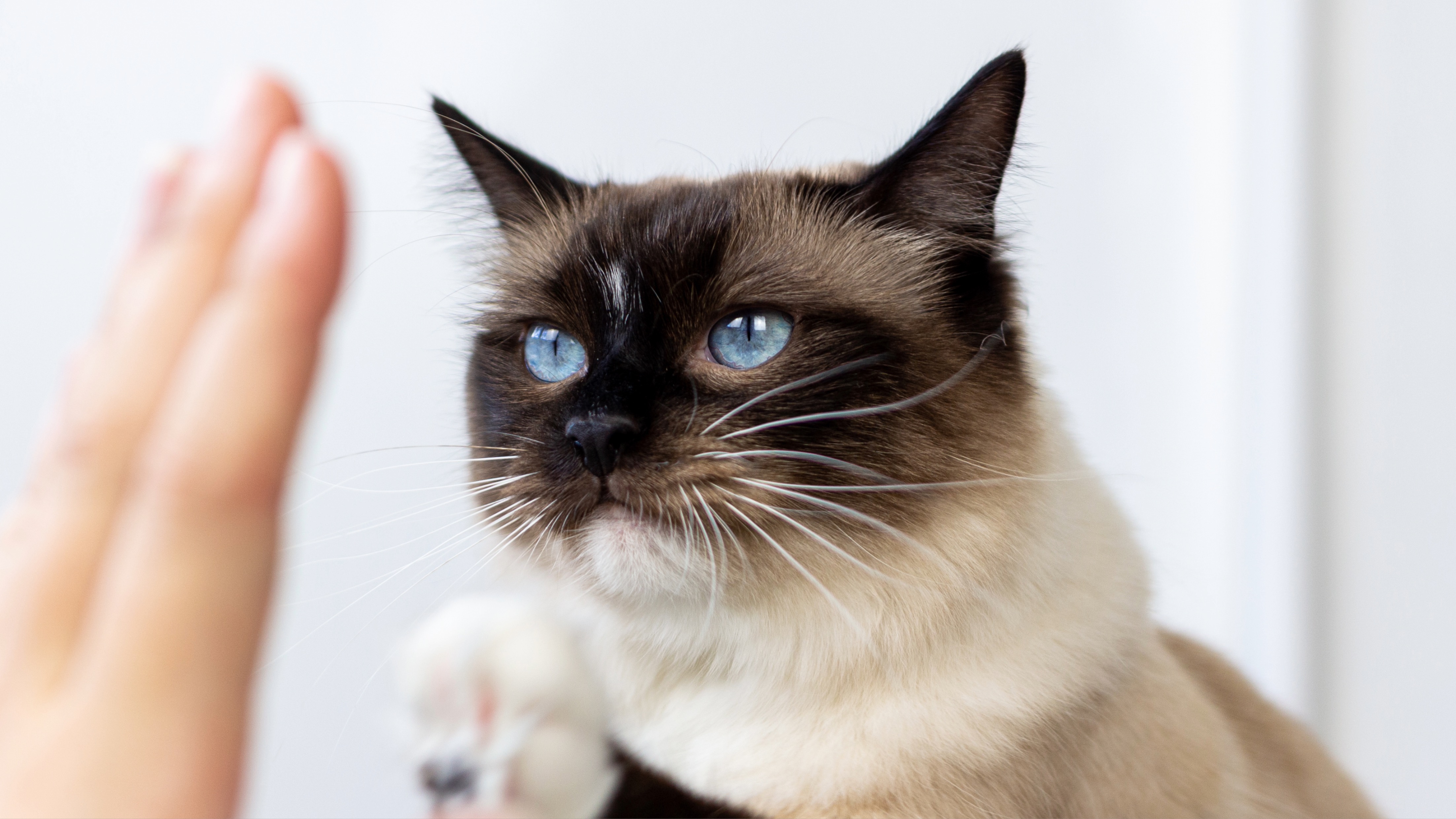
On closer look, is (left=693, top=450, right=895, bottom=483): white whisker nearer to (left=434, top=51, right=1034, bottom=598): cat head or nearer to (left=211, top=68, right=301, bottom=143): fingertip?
(left=434, top=51, right=1034, bottom=598): cat head

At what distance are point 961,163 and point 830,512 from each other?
1.19ft

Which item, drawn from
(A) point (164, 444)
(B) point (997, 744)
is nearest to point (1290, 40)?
(B) point (997, 744)

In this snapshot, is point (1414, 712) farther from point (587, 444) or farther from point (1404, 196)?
point (587, 444)

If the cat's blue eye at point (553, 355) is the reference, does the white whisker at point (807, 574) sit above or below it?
below

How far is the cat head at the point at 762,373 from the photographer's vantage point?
86 cm

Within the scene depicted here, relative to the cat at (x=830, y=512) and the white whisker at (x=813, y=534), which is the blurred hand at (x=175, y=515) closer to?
the cat at (x=830, y=512)

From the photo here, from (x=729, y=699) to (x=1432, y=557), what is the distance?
65.2 inches

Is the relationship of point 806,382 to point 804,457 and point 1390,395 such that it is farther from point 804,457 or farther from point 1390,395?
point 1390,395

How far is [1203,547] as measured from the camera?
233 cm

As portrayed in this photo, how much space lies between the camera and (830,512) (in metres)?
0.89

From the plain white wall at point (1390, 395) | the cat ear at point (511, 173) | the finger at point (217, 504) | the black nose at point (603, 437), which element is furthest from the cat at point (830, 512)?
the plain white wall at point (1390, 395)

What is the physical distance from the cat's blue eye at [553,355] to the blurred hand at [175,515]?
47cm

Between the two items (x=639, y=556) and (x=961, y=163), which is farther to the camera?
(x=961, y=163)

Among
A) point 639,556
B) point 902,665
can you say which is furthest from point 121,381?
point 902,665
